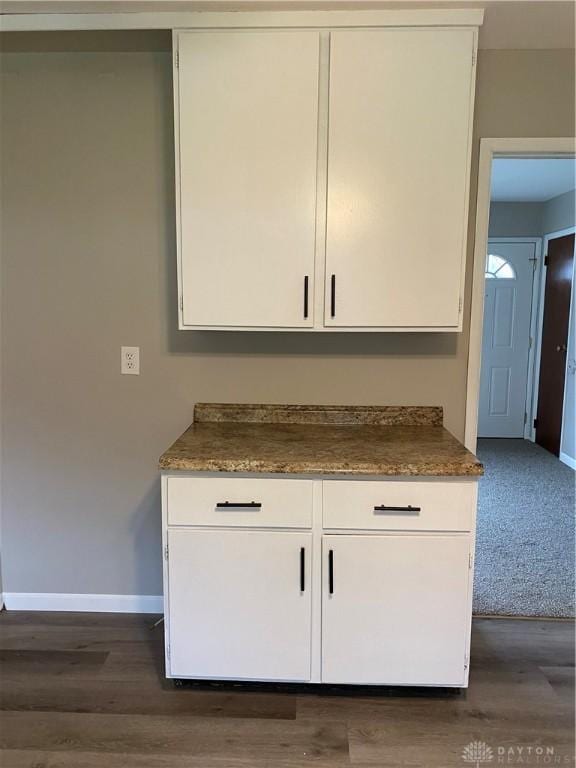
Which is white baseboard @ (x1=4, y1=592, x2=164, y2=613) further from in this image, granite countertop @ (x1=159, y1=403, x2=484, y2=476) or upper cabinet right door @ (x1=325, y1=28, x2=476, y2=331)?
upper cabinet right door @ (x1=325, y1=28, x2=476, y2=331)

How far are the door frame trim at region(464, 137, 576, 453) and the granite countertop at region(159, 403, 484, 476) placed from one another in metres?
0.19

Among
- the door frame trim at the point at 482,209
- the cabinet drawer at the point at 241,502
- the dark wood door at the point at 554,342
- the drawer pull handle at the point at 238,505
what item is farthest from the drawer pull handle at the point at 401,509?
the dark wood door at the point at 554,342

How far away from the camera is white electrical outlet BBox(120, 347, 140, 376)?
2.21m

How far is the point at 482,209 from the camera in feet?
6.81

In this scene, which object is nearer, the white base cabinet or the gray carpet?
the white base cabinet

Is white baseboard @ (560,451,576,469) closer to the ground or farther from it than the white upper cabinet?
closer to the ground

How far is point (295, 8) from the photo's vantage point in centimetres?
172

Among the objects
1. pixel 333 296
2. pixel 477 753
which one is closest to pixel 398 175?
pixel 333 296

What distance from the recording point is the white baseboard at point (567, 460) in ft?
14.7

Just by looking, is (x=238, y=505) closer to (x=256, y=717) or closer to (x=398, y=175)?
(x=256, y=717)

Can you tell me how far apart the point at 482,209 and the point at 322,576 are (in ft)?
5.23

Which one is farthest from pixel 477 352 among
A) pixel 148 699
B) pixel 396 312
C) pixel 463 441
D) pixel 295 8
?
pixel 148 699

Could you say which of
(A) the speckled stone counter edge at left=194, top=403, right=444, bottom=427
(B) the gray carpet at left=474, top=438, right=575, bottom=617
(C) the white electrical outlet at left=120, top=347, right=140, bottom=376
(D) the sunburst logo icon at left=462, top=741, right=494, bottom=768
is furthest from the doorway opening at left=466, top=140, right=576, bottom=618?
(C) the white electrical outlet at left=120, top=347, right=140, bottom=376

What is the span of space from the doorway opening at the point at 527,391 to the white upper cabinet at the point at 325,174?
46 centimetres
